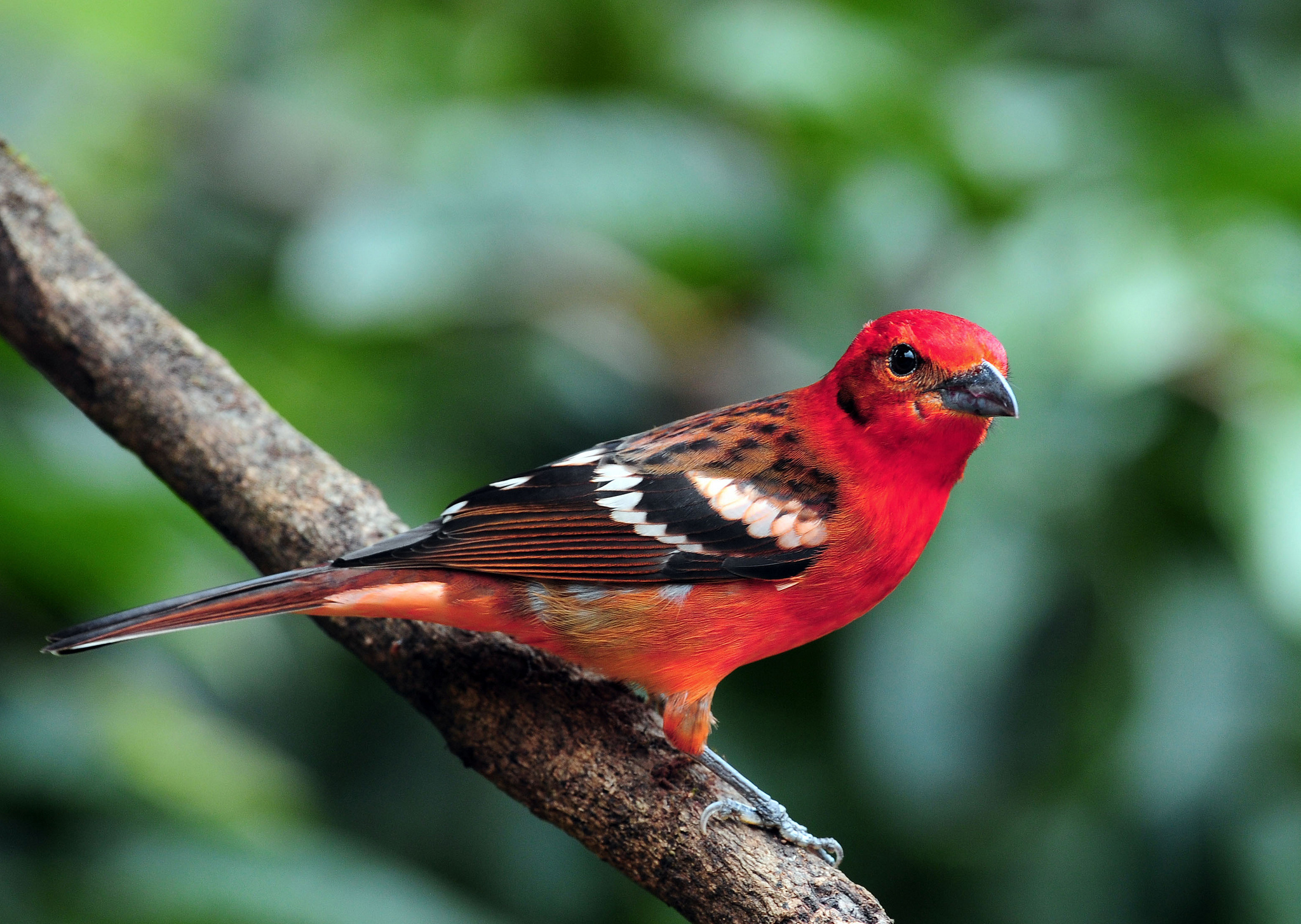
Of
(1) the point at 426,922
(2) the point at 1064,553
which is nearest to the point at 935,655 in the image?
(2) the point at 1064,553

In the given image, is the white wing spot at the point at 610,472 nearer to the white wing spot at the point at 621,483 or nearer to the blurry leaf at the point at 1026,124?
the white wing spot at the point at 621,483

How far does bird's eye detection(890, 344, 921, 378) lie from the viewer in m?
2.67

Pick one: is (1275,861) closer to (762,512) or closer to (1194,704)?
(1194,704)

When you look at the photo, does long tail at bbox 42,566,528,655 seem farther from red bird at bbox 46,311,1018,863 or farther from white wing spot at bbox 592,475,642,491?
white wing spot at bbox 592,475,642,491

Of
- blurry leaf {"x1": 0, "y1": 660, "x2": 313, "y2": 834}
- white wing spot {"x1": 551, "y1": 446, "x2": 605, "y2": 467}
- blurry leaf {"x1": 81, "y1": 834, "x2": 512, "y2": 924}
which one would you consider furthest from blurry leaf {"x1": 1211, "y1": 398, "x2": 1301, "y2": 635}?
blurry leaf {"x1": 0, "y1": 660, "x2": 313, "y2": 834}

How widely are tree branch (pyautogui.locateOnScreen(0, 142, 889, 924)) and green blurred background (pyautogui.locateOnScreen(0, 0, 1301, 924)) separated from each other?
646 millimetres

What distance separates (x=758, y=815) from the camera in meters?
2.54

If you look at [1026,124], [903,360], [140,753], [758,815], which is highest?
[1026,124]

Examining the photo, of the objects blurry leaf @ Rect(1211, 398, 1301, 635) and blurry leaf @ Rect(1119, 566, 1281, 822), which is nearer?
blurry leaf @ Rect(1211, 398, 1301, 635)

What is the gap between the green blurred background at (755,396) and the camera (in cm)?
362

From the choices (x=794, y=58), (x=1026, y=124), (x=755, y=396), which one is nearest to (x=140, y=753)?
(x=755, y=396)

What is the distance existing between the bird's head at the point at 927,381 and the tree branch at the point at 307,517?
89 centimetres

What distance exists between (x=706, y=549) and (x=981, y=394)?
2.27 ft

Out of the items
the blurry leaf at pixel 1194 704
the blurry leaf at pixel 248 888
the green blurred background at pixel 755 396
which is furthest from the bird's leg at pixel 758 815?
the blurry leaf at pixel 1194 704
